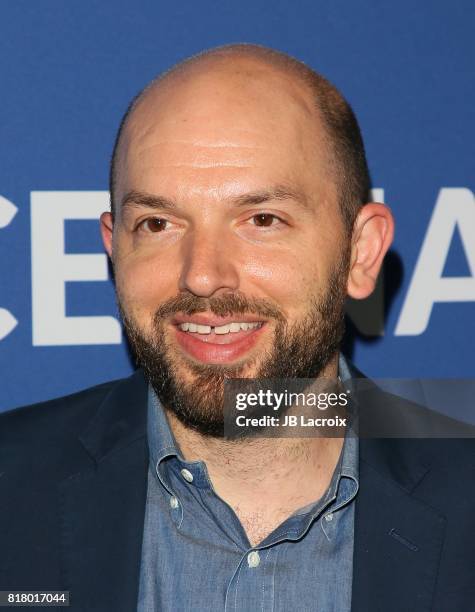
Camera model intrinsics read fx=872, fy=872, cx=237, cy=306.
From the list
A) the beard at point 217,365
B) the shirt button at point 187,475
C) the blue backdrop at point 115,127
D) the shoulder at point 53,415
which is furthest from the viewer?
the blue backdrop at point 115,127

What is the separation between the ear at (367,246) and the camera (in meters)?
2.42

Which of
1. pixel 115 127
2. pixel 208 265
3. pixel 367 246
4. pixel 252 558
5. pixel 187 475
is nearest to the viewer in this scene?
pixel 208 265

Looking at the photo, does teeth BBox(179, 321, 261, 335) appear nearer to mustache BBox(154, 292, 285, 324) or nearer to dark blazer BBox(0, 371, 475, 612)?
mustache BBox(154, 292, 285, 324)

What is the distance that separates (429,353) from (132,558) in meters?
1.29

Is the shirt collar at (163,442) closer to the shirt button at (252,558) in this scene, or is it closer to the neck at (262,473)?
the neck at (262,473)

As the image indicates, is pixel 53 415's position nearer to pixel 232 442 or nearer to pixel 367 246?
pixel 232 442

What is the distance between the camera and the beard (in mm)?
2121

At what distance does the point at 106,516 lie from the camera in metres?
2.22

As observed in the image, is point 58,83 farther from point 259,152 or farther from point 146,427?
point 146,427

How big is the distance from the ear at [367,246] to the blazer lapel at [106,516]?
707 mm

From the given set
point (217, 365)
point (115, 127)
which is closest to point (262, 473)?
point (217, 365)

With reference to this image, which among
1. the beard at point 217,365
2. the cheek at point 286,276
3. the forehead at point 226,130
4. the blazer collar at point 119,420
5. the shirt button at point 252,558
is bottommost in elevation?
the shirt button at point 252,558

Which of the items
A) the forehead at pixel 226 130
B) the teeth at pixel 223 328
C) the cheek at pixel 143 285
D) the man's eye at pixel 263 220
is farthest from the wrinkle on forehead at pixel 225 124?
the teeth at pixel 223 328

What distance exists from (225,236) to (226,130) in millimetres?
269
